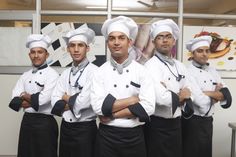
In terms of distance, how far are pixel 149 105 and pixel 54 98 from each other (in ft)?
2.63

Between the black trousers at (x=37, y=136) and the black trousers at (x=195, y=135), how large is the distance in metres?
1.11

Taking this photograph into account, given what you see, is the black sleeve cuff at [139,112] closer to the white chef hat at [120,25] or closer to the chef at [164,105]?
the chef at [164,105]

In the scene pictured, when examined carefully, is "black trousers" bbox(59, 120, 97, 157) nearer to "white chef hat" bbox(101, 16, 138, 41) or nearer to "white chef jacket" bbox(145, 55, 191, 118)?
"white chef jacket" bbox(145, 55, 191, 118)

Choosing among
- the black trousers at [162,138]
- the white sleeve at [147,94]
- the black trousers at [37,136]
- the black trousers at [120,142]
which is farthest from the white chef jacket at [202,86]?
the black trousers at [37,136]

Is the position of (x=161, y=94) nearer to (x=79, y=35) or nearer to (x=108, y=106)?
(x=108, y=106)

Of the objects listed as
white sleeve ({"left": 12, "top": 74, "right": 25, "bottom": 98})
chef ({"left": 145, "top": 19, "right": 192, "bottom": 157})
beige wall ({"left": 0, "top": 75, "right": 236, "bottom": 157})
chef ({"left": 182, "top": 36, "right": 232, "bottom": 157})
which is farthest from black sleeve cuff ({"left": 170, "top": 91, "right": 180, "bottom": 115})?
beige wall ({"left": 0, "top": 75, "right": 236, "bottom": 157})

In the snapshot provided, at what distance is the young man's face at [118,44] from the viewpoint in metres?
1.95

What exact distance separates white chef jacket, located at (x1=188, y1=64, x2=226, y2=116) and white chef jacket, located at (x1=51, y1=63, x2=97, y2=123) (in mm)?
825

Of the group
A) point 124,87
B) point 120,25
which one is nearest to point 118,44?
point 120,25

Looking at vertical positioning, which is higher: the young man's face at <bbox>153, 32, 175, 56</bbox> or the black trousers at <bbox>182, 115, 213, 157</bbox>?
the young man's face at <bbox>153, 32, 175, 56</bbox>

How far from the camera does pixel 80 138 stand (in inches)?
88.2

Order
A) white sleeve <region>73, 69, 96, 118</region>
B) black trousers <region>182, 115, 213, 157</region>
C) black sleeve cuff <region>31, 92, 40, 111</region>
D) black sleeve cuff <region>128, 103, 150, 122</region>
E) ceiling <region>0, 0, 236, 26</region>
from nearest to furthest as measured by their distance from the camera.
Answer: black sleeve cuff <region>128, 103, 150, 122</region> < white sleeve <region>73, 69, 96, 118</region> < black sleeve cuff <region>31, 92, 40, 111</region> < black trousers <region>182, 115, 213, 157</region> < ceiling <region>0, 0, 236, 26</region>

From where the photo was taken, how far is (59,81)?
239 centimetres

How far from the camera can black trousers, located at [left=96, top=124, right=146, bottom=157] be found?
1892 millimetres
